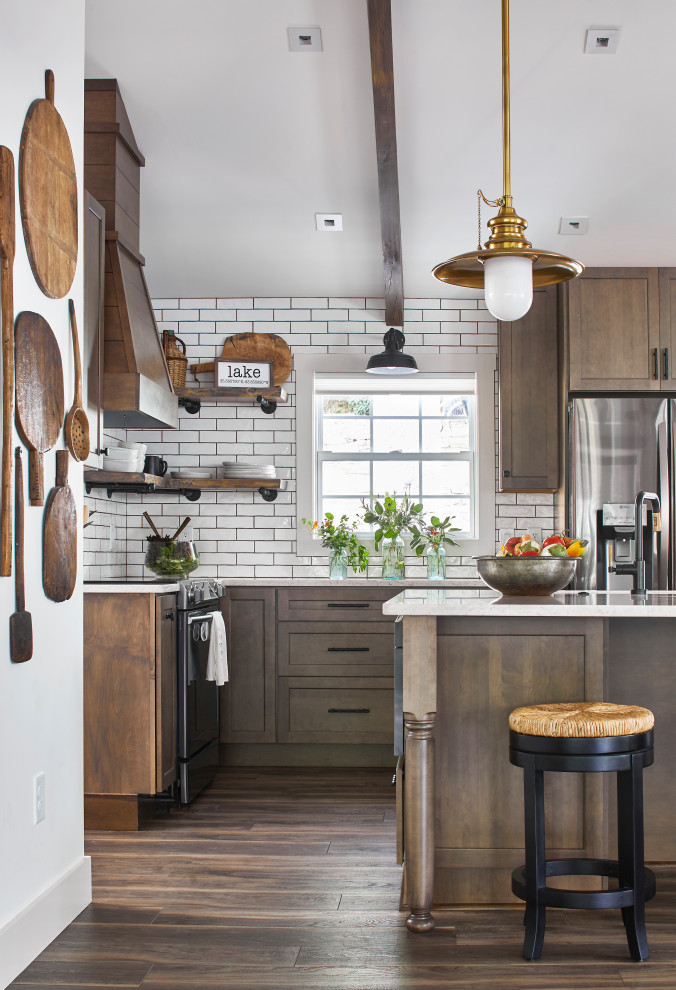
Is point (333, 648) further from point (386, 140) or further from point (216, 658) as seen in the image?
point (386, 140)

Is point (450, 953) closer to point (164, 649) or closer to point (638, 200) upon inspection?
point (164, 649)

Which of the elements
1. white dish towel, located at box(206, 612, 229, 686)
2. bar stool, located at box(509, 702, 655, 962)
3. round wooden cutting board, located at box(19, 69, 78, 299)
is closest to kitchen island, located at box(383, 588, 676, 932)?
bar stool, located at box(509, 702, 655, 962)

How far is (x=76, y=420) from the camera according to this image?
9.43ft

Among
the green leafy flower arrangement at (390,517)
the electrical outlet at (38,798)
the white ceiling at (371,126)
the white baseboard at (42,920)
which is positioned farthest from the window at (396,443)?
the electrical outlet at (38,798)

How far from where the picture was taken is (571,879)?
279 centimetres

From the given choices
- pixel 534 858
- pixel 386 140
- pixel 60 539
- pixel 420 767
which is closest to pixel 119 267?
pixel 386 140

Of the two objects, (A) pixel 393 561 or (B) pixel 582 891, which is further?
(A) pixel 393 561

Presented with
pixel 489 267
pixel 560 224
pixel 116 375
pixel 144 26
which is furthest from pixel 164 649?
pixel 560 224

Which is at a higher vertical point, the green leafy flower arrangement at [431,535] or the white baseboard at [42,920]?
the green leafy flower arrangement at [431,535]

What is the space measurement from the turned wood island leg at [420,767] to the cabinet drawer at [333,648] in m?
2.20

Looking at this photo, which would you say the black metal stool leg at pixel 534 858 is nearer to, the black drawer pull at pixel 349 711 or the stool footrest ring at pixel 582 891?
the stool footrest ring at pixel 582 891

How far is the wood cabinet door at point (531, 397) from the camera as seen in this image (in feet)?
17.2

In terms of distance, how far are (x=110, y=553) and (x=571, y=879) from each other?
3.35 meters

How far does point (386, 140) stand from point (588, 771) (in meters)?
2.48
